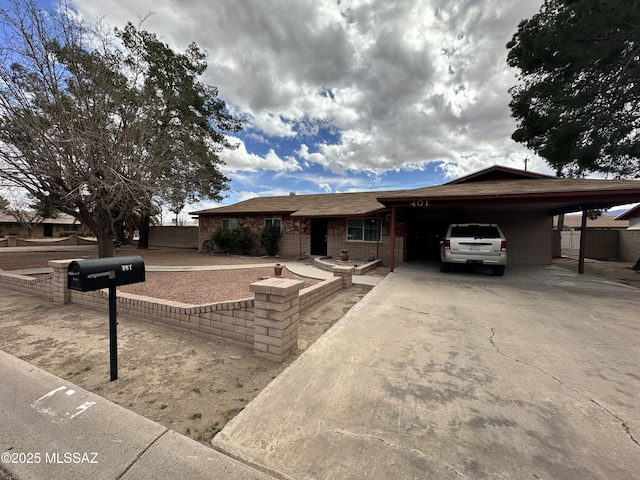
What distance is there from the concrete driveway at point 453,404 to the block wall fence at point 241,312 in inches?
16.9

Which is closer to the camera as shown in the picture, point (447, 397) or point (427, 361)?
point (447, 397)

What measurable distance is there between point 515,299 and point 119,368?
6.95 meters

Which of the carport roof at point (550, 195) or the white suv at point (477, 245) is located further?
the white suv at point (477, 245)

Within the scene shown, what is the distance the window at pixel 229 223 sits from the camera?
15781 millimetres

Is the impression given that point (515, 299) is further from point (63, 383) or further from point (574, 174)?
point (574, 174)

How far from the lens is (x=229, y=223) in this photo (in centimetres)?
1603

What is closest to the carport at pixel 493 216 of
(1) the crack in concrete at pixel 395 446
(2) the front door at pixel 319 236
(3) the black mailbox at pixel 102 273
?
(2) the front door at pixel 319 236

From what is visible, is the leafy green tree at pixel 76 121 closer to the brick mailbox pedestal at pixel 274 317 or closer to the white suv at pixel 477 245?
the brick mailbox pedestal at pixel 274 317

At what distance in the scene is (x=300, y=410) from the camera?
2.08m

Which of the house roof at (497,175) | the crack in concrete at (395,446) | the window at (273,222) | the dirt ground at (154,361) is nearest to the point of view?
the crack in concrete at (395,446)

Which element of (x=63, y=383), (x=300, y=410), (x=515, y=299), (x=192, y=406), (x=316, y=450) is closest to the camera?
(x=316, y=450)

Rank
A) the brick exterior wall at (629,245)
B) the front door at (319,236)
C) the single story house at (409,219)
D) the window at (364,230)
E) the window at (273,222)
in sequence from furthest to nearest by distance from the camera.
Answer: the window at (273,222) < the brick exterior wall at (629,245) < the front door at (319,236) < the window at (364,230) < the single story house at (409,219)

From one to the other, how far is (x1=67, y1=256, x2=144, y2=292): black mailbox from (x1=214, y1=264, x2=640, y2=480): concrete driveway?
1861 mm

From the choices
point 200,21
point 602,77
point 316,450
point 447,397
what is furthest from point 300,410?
point 602,77
